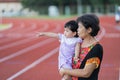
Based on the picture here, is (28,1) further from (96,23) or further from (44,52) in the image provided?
(96,23)

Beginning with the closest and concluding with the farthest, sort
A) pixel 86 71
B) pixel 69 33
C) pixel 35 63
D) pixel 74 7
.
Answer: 1. pixel 86 71
2. pixel 69 33
3. pixel 35 63
4. pixel 74 7

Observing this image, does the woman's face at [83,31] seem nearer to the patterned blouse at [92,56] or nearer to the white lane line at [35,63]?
the patterned blouse at [92,56]

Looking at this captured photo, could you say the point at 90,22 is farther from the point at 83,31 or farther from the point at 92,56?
the point at 92,56

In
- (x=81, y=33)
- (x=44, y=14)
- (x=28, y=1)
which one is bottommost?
(x=44, y=14)

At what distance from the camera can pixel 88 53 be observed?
3789 millimetres

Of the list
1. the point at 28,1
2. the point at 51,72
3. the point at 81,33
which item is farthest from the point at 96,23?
the point at 28,1

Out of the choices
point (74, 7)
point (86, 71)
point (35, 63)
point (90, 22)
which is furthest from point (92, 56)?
point (74, 7)

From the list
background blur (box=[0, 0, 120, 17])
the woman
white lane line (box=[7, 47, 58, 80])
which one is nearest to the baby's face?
the woman

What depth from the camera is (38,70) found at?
1204cm

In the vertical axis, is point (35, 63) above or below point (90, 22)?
below

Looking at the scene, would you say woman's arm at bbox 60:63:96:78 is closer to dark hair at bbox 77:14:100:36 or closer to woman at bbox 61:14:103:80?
woman at bbox 61:14:103:80

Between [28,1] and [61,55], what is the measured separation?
52750 millimetres

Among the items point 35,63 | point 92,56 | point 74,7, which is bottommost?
point 74,7

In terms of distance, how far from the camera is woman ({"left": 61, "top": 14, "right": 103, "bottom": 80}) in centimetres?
373
